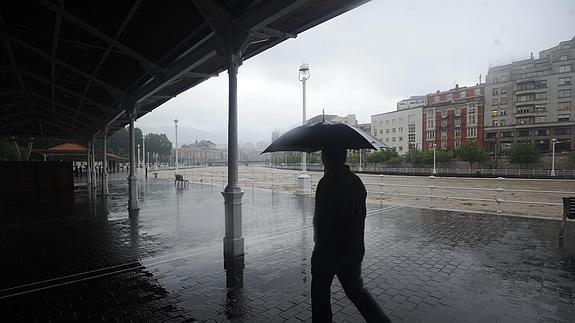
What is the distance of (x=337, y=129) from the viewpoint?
2.77 m

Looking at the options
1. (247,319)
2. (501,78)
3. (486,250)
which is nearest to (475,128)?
(501,78)

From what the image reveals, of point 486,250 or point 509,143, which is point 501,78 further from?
point 486,250

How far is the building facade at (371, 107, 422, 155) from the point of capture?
74500 millimetres

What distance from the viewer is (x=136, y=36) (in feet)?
19.6

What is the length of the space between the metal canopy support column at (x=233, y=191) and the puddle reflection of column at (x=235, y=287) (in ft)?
0.76

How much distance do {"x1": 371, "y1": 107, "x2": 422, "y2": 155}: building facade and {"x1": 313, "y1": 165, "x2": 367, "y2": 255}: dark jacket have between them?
2876 inches

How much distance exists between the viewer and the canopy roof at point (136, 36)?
4781 mm

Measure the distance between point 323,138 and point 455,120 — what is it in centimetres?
7634

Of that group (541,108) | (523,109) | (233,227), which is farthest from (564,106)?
(233,227)

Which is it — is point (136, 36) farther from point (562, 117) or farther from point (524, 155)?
point (562, 117)

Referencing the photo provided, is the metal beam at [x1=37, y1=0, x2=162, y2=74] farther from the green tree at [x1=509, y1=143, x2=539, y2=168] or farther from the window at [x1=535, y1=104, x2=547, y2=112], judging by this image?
the window at [x1=535, y1=104, x2=547, y2=112]

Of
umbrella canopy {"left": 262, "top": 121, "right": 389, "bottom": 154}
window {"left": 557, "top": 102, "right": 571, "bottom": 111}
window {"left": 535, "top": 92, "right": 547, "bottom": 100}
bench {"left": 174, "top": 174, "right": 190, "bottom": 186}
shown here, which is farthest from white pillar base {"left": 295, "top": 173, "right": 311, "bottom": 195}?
window {"left": 535, "top": 92, "right": 547, "bottom": 100}

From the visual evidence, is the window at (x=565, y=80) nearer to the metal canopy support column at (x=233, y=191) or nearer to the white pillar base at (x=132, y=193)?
the metal canopy support column at (x=233, y=191)

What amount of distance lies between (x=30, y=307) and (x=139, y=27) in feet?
15.3
